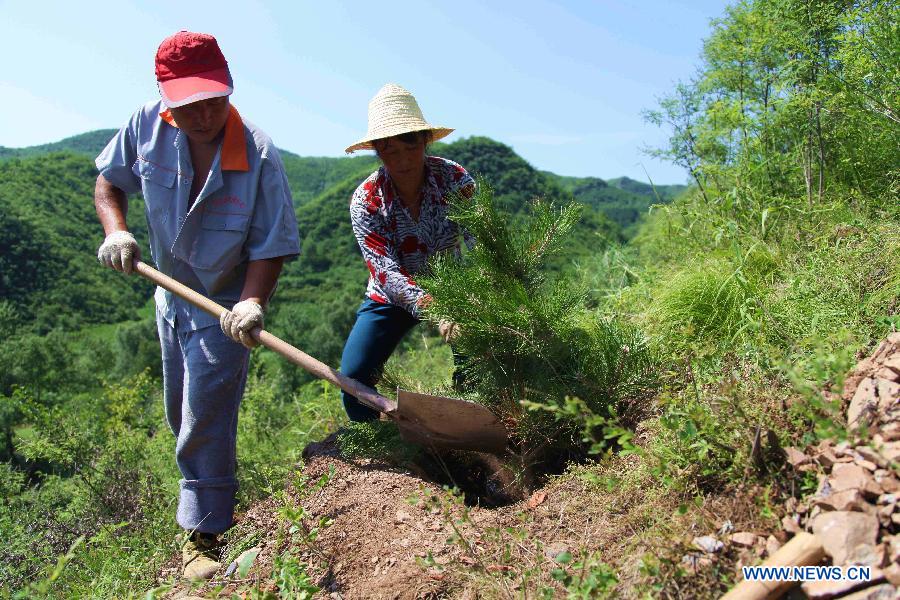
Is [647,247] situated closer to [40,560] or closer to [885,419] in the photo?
[885,419]

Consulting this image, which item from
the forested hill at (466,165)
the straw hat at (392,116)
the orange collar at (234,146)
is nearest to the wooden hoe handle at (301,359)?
the orange collar at (234,146)

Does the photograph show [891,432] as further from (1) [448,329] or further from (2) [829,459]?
(1) [448,329]

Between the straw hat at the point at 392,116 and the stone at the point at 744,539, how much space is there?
1977mm

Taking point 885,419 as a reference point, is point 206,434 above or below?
below

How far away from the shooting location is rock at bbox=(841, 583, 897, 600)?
1.43 metres

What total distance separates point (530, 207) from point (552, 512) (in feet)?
4.01

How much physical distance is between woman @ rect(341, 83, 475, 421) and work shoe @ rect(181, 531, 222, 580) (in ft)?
2.99

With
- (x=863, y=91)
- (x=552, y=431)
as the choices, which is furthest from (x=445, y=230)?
(x=863, y=91)

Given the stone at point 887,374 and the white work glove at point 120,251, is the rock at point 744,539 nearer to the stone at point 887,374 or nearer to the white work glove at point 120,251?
the stone at point 887,374

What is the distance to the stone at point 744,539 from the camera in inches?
67.7

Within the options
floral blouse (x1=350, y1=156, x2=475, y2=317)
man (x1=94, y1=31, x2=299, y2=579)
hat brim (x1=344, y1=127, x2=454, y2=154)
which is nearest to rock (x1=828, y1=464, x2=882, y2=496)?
floral blouse (x1=350, y1=156, x2=475, y2=317)

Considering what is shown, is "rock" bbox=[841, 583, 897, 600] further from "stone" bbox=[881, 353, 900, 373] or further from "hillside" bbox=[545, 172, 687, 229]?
"hillside" bbox=[545, 172, 687, 229]

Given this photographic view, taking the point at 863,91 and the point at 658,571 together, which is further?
the point at 863,91

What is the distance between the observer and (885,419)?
1.78m
